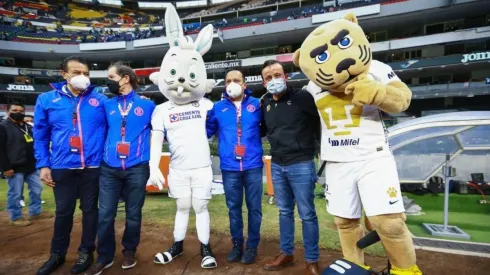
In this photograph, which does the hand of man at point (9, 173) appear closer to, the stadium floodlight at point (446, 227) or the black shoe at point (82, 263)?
the black shoe at point (82, 263)

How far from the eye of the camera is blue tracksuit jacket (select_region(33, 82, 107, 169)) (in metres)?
2.84

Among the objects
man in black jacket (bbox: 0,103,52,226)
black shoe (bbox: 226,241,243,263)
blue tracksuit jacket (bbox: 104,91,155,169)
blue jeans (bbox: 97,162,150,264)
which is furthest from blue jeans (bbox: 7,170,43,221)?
black shoe (bbox: 226,241,243,263)

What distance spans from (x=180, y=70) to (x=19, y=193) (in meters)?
4.00

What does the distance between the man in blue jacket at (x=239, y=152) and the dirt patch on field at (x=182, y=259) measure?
1.07 feet

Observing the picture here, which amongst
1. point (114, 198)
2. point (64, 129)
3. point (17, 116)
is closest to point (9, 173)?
point (17, 116)

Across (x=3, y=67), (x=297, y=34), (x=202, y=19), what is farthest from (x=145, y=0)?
(x=297, y=34)

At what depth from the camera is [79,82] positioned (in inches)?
112

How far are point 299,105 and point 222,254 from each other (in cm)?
194

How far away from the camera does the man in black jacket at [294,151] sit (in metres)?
2.68

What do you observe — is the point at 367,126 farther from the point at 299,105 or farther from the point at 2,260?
the point at 2,260

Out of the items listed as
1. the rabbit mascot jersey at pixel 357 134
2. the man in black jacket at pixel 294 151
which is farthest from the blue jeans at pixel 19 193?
the rabbit mascot jersey at pixel 357 134

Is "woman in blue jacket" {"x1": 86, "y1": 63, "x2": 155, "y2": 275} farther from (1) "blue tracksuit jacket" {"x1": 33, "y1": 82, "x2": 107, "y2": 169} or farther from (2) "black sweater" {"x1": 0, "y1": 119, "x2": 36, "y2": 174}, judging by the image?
(2) "black sweater" {"x1": 0, "y1": 119, "x2": 36, "y2": 174}

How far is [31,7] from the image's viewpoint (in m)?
36.8

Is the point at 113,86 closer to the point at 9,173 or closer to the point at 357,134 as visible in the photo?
the point at 357,134
